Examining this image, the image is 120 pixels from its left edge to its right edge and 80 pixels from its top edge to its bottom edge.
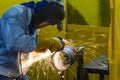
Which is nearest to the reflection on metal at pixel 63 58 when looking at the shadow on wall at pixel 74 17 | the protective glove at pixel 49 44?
the protective glove at pixel 49 44

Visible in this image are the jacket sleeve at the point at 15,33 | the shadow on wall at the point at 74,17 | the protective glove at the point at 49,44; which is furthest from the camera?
the shadow on wall at the point at 74,17

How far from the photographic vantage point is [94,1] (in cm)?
303

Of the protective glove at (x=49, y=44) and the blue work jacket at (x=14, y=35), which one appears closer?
the blue work jacket at (x=14, y=35)

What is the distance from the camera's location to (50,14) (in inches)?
66.2

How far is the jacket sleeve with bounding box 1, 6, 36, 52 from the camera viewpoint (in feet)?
5.28

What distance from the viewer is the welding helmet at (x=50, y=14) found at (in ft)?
5.48

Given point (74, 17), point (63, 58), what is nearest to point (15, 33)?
point (63, 58)

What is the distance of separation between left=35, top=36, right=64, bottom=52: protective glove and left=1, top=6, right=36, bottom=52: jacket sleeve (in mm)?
233

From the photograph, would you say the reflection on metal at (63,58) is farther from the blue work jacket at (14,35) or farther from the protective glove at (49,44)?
the blue work jacket at (14,35)

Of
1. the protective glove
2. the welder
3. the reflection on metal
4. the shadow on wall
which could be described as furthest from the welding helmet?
the shadow on wall

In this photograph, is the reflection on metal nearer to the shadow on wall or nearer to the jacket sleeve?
the jacket sleeve

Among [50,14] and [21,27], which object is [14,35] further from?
[50,14]

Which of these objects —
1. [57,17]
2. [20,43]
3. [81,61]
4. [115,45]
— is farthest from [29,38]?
[81,61]

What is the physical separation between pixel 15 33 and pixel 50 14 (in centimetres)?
23
